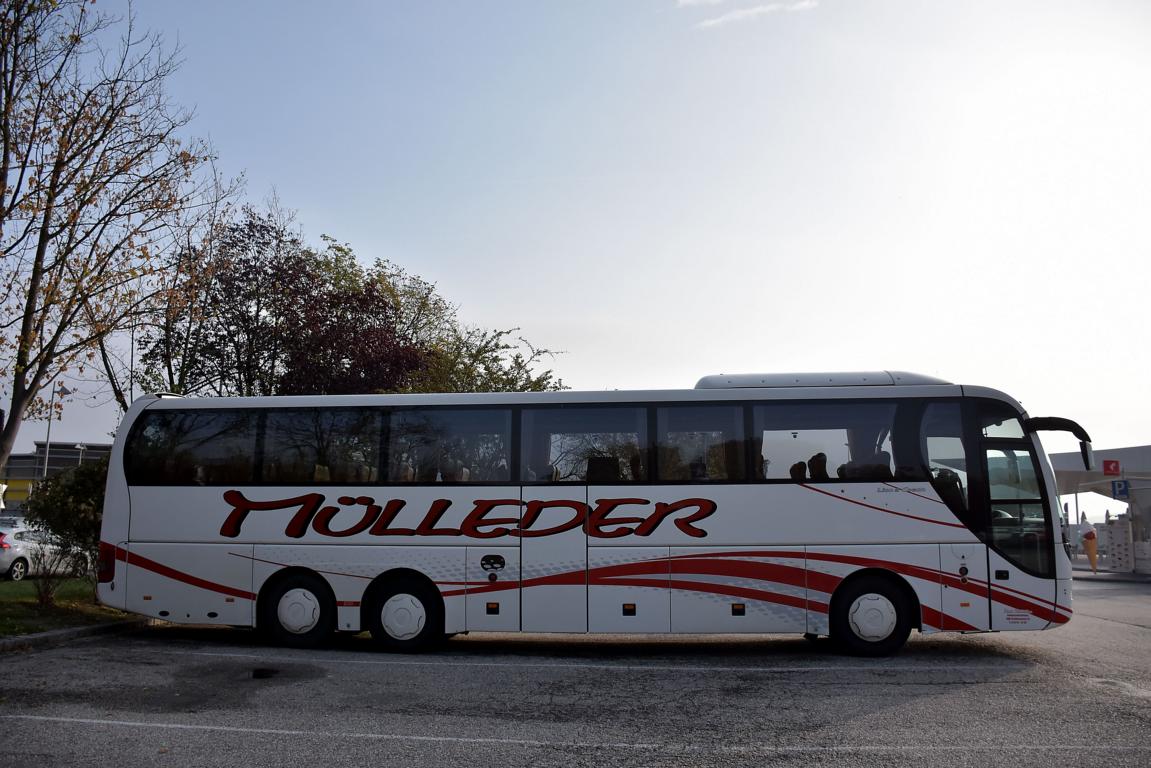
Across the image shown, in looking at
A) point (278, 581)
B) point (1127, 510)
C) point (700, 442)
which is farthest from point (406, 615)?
point (1127, 510)

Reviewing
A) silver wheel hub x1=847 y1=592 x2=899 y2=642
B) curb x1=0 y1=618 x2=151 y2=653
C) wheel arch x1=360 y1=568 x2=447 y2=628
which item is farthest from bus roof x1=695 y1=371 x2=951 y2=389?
curb x1=0 y1=618 x2=151 y2=653

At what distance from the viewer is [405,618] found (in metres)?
11.8

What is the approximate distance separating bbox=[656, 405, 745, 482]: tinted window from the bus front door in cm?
118

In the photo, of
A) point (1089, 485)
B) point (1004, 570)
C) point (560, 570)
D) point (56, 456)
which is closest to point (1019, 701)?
point (1004, 570)

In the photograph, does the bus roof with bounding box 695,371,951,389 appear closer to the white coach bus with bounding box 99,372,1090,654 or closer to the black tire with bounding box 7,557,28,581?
the white coach bus with bounding box 99,372,1090,654

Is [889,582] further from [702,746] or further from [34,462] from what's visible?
[34,462]

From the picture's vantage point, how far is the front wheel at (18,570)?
20.0 m

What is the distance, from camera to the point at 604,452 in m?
11.8

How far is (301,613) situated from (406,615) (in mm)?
1423

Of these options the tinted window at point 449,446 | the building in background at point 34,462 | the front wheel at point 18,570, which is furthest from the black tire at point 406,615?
the building in background at point 34,462

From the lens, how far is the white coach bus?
11.4 meters

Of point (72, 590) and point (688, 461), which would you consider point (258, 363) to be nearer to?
point (72, 590)

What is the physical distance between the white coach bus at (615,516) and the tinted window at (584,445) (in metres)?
0.03

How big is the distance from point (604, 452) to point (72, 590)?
10533 millimetres
